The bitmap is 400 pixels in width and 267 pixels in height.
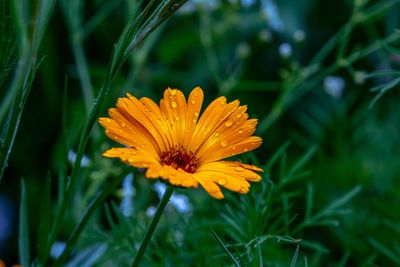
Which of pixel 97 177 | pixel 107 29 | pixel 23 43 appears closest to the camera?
pixel 23 43

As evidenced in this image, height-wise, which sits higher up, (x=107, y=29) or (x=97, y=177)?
(x=107, y=29)

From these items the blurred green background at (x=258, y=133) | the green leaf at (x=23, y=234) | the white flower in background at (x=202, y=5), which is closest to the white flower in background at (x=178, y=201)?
the blurred green background at (x=258, y=133)

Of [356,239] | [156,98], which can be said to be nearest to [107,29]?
[156,98]

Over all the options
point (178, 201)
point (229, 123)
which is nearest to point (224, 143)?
Result: point (229, 123)

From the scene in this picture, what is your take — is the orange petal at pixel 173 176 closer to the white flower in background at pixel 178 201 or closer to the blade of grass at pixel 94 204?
the blade of grass at pixel 94 204

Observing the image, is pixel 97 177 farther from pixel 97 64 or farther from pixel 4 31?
pixel 97 64

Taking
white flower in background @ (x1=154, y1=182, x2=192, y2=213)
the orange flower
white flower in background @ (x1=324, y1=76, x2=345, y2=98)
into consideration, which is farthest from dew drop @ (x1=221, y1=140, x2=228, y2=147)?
white flower in background @ (x1=324, y1=76, x2=345, y2=98)

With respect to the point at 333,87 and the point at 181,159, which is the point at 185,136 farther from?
the point at 333,87

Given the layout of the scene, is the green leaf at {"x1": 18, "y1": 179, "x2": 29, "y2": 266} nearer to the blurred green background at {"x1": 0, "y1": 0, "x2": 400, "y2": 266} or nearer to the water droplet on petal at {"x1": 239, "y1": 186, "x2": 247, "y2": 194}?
the blurred green background at {"x1": 0, "y1": 0, "x2": 400, "y2": 266}
